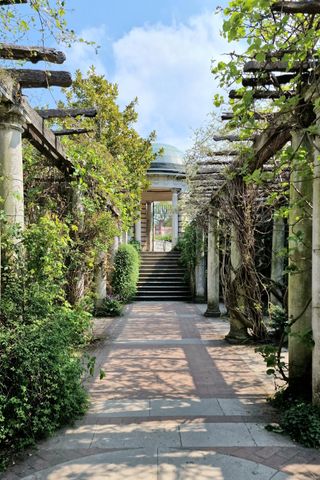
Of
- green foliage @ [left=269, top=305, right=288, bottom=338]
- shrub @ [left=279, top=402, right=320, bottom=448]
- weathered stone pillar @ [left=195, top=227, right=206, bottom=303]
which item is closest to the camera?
shrub @ [left=279, top=402, right=320, bottom=448]

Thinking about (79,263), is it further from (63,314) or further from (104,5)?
(104,5)

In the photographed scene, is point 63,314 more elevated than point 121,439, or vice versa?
point 63,314

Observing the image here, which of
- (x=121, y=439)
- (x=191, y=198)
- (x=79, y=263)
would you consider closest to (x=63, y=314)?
(x=121, y=439)

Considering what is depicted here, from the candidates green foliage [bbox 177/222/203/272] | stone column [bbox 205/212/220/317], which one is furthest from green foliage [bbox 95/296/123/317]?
green foliage [bbox 177/222/203/272]

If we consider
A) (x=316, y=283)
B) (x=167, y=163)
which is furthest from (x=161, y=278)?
(x=316, y=283)

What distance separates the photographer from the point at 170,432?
10.8 feet

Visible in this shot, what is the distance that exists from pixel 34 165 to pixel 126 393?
409 cm

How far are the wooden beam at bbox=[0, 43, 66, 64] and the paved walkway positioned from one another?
11.3ft

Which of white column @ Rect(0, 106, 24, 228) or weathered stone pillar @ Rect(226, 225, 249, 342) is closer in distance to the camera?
white column @ Rect(0, 106, 24, 228)

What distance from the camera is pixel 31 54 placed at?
3586 mm

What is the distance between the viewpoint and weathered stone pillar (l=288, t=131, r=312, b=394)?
12.5 ft

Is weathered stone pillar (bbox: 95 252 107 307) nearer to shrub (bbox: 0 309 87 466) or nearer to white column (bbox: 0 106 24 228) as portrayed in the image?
white column (bbox: 0 106 24 228)

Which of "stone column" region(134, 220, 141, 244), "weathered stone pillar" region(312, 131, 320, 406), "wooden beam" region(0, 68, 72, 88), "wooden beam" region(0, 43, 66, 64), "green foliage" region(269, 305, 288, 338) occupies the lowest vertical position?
"green foliage" region(269, 305, 288, 338)

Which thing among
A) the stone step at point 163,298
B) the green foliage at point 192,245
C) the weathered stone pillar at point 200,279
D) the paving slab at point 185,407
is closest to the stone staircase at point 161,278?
the stone step at point 163,298
